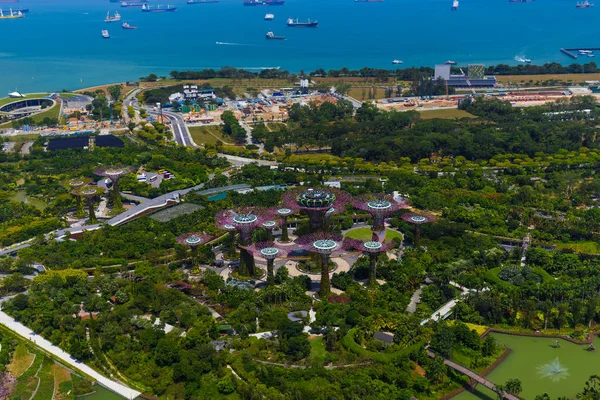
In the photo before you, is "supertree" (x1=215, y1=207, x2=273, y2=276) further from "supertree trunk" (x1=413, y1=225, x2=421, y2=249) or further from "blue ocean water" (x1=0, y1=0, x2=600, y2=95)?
"blue ocean water" (x1=0, y1=0, x2=600, y2=95)

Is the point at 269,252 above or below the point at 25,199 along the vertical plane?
above

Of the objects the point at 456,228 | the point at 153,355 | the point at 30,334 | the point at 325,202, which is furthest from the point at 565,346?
the point at 30,334

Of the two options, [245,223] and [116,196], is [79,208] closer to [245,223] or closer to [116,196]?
[116,196]

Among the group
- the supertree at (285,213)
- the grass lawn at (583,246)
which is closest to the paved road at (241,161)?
the supertree at (285,213)

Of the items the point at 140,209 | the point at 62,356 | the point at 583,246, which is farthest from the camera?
the point at 140,209

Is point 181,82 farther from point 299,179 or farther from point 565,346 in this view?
point 565,346

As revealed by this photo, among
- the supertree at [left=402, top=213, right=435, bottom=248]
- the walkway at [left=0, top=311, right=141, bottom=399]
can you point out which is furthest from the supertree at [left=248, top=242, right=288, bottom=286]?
the walkway at [left=0, top=311, right=141, bottom=399]

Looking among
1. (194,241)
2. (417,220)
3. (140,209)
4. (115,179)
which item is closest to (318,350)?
(194,241)

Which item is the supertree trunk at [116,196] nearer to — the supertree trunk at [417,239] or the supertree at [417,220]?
the supertree at [417,220]

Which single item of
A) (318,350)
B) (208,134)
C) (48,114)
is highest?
(48,114)
